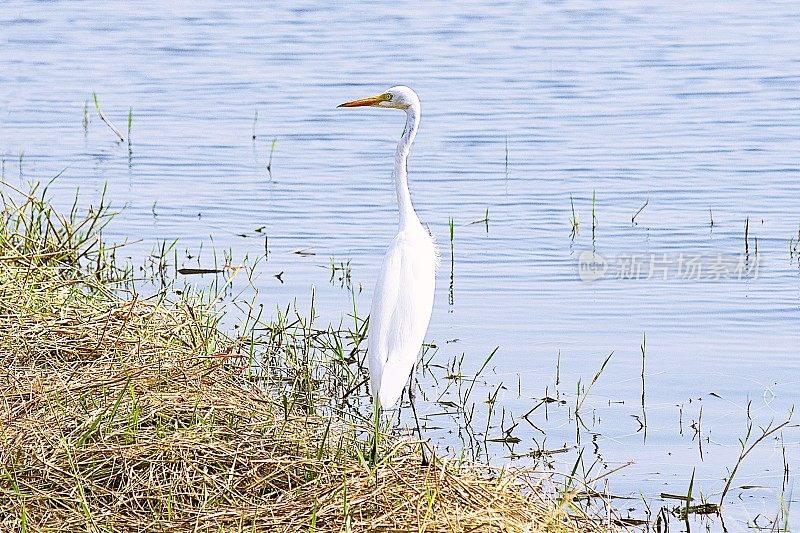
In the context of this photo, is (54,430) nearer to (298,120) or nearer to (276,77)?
(298,120)

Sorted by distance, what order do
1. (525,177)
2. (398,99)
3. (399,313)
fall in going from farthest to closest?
(525,177), (398,99), (399,313)

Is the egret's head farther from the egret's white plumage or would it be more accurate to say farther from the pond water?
the pond water

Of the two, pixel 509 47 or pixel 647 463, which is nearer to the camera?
pixel 647 463

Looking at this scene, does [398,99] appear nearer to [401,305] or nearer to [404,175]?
[404,175]

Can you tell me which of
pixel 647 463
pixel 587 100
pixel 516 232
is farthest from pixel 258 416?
pixel 587 100

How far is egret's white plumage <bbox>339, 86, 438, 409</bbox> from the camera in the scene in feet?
15.4

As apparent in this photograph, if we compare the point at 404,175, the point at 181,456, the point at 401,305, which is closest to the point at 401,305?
the point at 401,305

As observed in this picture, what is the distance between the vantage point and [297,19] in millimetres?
17984

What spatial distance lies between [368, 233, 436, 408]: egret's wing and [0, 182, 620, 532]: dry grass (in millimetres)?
204

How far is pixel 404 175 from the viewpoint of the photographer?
5.24m

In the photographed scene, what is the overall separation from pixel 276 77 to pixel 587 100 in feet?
10.8

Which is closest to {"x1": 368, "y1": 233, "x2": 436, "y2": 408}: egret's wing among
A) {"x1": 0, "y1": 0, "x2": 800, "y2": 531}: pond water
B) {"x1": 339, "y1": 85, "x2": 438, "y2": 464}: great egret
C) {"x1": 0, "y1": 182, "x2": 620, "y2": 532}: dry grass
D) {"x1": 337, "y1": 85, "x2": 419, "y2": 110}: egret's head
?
{"x1": 339, "y1": 85, "x2": 438, "y2": 464}: great egret

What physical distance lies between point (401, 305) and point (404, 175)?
58 centimetres

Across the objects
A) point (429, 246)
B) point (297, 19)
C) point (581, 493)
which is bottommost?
point (581, 493)
